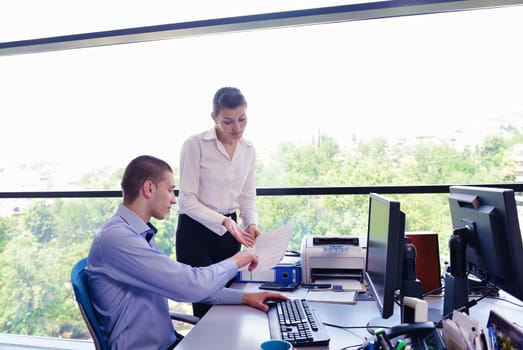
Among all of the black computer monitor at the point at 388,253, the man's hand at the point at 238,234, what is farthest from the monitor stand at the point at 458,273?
the man's hand at the point at 238,234

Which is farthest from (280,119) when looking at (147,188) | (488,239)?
(488,239)

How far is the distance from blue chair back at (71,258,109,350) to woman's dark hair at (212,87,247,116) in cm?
103

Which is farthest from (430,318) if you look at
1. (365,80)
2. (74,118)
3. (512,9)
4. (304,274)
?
(74,118)

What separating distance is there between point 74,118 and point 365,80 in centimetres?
207

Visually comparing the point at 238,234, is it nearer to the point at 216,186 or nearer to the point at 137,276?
the point at 216,186

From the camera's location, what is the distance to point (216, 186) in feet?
7.31

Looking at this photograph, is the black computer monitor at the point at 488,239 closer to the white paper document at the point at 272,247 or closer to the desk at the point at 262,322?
the desk at the point at 262,322

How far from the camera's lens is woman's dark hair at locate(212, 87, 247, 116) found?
2055 millimetres

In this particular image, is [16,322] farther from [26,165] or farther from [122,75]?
[122,75]

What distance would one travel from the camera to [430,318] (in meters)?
A: 1.46

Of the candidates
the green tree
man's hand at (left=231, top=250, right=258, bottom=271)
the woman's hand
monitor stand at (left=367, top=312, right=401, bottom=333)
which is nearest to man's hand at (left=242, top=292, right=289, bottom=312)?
man's hand at (left=231, top=250, right=258, bottom=271)

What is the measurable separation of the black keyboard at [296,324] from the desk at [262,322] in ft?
0.10

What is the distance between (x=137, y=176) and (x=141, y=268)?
35 centimetres

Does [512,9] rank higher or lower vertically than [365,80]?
higher
